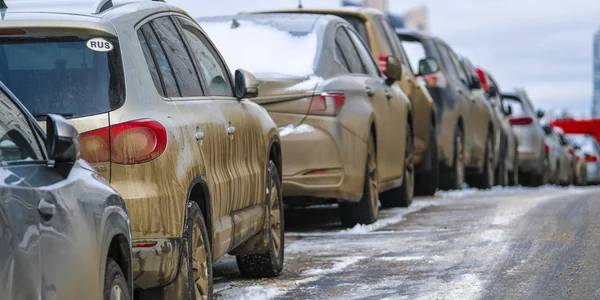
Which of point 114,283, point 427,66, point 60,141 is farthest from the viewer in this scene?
point 427,66

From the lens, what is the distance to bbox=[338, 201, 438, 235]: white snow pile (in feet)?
40.9

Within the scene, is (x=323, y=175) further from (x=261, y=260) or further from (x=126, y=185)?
(x=126, y=185)

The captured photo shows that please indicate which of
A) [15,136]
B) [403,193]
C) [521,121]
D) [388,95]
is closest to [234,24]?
[388,95]

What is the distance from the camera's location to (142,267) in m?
6.56

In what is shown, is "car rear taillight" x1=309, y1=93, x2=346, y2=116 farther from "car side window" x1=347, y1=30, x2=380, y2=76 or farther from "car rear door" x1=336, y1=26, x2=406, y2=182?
"car side window" x1=347, y1=30, x2=380, y2=76

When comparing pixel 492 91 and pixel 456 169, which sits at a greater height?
pixel 492 91

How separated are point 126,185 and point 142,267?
1.15ft

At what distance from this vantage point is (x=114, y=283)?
5.60 meters

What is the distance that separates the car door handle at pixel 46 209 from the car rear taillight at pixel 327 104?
6844 mm

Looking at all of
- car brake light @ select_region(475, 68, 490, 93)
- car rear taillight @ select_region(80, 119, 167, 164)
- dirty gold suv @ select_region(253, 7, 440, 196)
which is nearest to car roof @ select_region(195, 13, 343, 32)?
dirty gold suv @ select_region(253, 7, 440, 196)

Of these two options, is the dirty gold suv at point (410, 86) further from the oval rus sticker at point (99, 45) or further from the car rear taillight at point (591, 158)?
the car rear taillight at point (591, 158)

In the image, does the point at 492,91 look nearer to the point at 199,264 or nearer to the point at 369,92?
the point at 369,92

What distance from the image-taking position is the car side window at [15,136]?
503 cm

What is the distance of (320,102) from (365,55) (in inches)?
79.6
